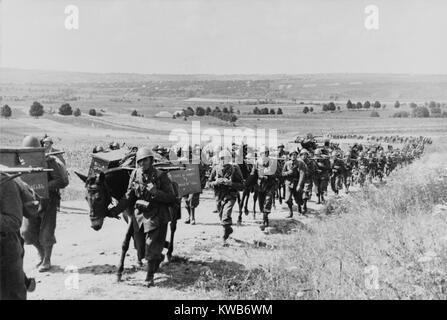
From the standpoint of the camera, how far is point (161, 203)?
27.4ft

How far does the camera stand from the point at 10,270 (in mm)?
5945

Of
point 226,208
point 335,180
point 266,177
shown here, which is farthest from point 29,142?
point 335,180

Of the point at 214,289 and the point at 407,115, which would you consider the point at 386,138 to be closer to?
the point at 407,115

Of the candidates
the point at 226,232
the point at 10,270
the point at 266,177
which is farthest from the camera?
the point at 266,177

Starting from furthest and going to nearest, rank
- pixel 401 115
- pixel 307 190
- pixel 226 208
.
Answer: pixel 401 115, pixel 307 190, pixel 226 208

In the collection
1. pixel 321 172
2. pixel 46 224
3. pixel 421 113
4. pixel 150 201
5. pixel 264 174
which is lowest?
pixel 321 172

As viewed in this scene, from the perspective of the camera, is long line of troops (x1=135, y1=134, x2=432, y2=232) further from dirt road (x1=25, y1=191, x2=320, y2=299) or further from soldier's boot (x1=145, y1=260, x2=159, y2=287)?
soldier's boot (x1=145, y1=260, x2=159, y2=287)

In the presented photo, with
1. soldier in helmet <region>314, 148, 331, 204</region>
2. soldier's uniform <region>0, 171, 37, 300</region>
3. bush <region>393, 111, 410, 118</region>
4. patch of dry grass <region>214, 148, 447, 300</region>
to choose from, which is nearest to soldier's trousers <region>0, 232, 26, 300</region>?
soldier's uniform <region>0, 171, 37, 300</region>

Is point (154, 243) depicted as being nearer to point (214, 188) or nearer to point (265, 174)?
point (214, 188)

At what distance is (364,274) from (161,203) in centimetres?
330

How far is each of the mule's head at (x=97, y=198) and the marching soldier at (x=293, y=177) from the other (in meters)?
7.92

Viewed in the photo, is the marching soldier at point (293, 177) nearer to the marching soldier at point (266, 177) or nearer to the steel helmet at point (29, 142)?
the marching soldier at point (266, 177)

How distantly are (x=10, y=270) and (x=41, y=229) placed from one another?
3.46 metres

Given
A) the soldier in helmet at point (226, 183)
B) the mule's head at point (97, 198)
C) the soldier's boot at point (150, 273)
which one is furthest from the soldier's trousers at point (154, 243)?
the soldier in helmet at point (226, 183)
